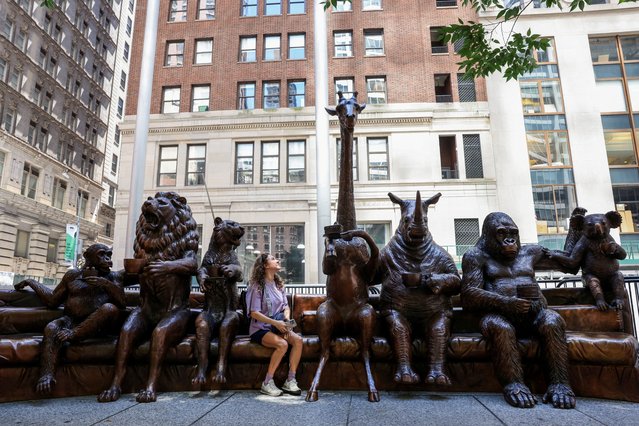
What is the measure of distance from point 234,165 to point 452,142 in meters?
11.5

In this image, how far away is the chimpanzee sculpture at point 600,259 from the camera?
4.44m

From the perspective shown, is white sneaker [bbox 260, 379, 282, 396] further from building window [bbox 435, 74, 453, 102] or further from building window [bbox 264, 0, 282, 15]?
building window [bbox 264, 0, 282, 15]

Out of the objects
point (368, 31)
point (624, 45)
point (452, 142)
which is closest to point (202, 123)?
point (368, 31)

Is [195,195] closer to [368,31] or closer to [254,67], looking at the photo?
[254,67]

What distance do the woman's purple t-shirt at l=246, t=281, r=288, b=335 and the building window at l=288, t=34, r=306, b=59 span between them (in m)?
20.6

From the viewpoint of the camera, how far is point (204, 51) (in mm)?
23344

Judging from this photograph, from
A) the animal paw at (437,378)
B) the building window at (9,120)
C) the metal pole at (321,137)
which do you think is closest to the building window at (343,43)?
the metal pole at (321,137)

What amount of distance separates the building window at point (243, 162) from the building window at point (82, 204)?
2103cm

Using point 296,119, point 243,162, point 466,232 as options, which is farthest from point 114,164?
point 466,232

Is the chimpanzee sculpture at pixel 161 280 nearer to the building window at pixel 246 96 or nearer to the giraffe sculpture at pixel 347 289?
the giraffe sculpture at pixel 347 289

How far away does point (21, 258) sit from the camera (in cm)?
2691

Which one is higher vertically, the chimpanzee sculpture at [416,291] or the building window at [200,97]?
the building window at [200,97]

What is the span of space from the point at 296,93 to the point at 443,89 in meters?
8.08

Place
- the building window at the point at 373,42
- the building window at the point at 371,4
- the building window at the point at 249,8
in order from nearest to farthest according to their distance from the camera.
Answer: the building window at the point at 373,42
the building window at the point at 371,4
the building window at the point at 249,8
